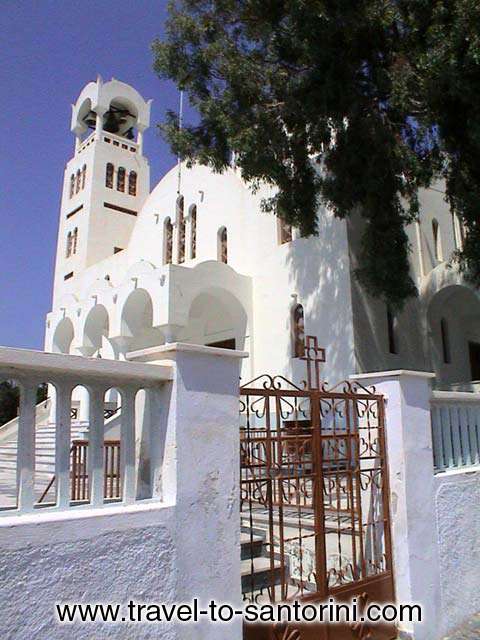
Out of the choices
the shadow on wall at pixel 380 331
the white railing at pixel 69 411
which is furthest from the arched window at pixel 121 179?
the white railing at pixel 69 411

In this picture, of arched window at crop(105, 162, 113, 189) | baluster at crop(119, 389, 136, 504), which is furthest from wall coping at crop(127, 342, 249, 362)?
arched window at crop(105, 162, 113, 189)

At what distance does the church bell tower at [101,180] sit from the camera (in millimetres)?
21156

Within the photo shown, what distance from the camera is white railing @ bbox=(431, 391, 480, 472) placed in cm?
545

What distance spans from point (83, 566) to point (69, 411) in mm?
776

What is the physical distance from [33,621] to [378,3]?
8.97m

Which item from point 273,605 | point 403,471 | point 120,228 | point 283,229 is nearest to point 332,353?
point 283,229

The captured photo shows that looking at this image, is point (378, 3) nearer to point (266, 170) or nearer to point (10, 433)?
point (266, 170)

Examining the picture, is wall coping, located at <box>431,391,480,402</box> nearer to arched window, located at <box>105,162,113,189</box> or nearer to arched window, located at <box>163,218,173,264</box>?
arched window, located at <box>163,218,173,264</box>

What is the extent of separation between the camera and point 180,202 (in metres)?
16.8

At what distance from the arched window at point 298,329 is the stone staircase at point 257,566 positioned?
756 cm

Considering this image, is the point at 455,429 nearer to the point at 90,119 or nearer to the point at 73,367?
the point at 73,367

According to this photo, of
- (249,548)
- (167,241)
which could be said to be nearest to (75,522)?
(249,548)

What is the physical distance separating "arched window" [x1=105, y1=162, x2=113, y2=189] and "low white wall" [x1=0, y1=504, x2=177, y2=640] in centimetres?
2039

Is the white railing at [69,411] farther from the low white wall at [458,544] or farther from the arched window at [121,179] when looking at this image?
the arched window at [121,179]
